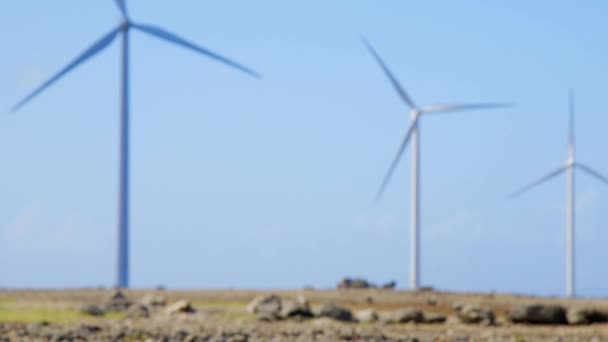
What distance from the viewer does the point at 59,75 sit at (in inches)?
2464

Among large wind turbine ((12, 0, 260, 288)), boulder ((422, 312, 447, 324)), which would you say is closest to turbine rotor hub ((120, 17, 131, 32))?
large wind turbine ((12, 0, 260, 288))

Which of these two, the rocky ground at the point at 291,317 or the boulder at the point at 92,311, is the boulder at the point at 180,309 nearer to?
the rocky ground at the point at 291,317

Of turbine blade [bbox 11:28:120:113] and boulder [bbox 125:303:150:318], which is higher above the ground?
turbine blade [bbox 11:28:120:113]

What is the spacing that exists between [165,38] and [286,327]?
1193 inches

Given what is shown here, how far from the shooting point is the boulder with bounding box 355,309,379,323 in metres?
43.9

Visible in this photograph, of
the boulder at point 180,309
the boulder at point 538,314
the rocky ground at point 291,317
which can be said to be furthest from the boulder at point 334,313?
the boulder at point 538,314

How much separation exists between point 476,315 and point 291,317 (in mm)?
6985

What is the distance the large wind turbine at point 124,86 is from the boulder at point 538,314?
23.6 meters

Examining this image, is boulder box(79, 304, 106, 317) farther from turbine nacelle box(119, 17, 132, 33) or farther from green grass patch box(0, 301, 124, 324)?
turbine nacelle box(119, 17, 132, 33)

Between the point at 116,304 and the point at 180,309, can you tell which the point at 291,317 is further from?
the point at 116,304

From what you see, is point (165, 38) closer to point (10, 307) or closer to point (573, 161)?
point (10, 307)

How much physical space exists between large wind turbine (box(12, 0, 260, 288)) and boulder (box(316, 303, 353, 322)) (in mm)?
19760

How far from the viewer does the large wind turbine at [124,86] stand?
61.0 metres

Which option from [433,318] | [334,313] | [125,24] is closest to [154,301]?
[334,313]
